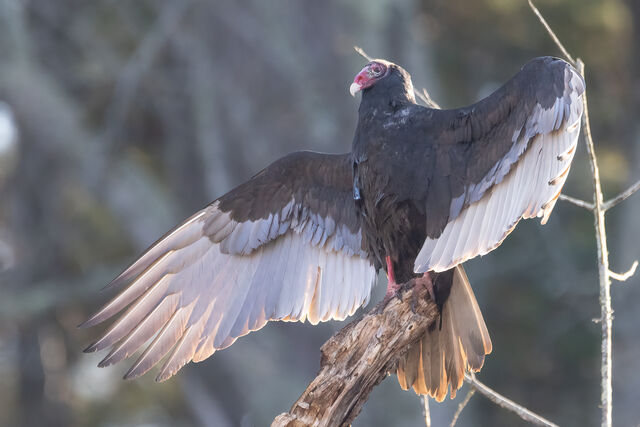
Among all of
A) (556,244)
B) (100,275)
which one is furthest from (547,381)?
(100,275)

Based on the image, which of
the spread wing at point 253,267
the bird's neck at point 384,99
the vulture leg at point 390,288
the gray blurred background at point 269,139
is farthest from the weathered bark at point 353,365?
the gray blurred background at point 269,139

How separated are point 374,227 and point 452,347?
0.54m

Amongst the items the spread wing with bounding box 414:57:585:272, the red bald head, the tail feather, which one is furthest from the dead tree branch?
the red bald head

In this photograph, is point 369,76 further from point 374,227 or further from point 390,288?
point 390,288

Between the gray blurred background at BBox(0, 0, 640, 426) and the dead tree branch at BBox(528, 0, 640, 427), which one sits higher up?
the gray blurred background at BBox(0, 0, 640, 426)

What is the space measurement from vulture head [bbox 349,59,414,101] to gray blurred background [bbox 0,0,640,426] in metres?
3.48

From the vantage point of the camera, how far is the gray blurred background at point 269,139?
25.3 ft

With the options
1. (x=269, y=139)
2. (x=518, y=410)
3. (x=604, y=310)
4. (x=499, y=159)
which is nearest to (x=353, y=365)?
(x=518, y=410)

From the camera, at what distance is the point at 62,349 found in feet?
34.2

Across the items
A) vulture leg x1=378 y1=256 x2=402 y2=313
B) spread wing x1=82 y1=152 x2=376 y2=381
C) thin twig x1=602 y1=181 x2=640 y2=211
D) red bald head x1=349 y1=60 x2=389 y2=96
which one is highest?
red bald head x1=349 y1=60 x2=389 y2=96

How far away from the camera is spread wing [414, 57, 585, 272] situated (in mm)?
3273

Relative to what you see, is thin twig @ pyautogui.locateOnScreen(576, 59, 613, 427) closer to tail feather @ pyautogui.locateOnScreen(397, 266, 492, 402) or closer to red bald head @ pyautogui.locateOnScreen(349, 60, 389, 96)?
tail feather @ pyautogui.locateOnScreen(397, 266, 492, 402)

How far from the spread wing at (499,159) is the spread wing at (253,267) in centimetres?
54

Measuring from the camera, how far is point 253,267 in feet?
13.6
